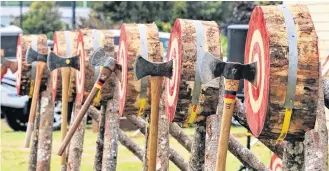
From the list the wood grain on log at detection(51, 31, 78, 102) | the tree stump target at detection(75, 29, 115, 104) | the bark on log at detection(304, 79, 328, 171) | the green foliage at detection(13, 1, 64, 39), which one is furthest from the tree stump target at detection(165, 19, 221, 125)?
the green foliage at detection(13, 1, 64, 39)

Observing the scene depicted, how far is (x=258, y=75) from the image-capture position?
158 inches

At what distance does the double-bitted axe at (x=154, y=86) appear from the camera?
192 inches

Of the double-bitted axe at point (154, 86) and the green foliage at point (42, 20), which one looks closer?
the double-bitted axe at point (154, 86)

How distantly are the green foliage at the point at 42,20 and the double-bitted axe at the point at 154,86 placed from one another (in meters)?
23.4

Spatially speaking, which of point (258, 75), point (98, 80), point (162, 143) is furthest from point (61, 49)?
point (258, 75)

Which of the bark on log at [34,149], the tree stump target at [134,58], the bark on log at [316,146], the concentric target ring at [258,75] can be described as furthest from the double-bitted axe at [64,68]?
the bark on log at [316,146]

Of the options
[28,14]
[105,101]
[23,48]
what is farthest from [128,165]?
[28,14]

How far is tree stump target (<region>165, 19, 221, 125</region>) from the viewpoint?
15.1 feet

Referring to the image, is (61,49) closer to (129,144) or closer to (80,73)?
(80,73)

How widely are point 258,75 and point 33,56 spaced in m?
3.85

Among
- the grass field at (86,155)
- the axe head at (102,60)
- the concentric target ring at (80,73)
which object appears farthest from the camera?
the grass field at (86,155)

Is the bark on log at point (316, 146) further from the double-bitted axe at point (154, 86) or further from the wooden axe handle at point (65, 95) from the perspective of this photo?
the wooden axe handle at point (65, 95)

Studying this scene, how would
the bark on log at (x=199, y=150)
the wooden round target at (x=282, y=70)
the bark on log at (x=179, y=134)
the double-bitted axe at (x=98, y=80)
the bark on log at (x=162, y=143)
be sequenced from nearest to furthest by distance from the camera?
the wooden round target at (x=282, y=70)
the bark on log at (x=199, y=150)
the bark on log at (x=162, y=143)
the double-bitted axe at (x=98, y=80)
the bark on log at (x=179, y=134)

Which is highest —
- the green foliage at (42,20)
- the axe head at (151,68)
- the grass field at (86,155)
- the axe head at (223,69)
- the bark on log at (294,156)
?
the axe head at (223,69)
